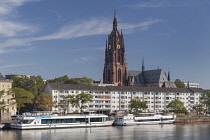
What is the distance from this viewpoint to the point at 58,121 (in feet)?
339

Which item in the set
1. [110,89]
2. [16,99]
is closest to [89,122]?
[16,99]

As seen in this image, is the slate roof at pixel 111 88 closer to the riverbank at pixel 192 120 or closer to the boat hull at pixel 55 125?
the riverbank at pixel 192 120

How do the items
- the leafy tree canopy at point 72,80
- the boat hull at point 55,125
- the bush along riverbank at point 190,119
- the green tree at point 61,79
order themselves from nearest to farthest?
1. the boat hull at point 55,125
2. the bush along riverbank at point 190,119
3. the leafy tree canopy at point 72,80
4. the green tree at point 61,79

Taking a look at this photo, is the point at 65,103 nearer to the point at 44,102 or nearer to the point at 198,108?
the point at 44,102

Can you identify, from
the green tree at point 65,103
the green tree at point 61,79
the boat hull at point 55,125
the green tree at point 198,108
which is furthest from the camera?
the green tree at point 61,79

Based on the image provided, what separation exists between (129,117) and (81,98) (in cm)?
2541

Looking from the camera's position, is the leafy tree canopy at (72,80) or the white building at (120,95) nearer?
the white building at (120,95)

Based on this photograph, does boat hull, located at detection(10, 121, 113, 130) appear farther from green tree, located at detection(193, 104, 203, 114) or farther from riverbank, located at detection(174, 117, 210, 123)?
green tree, located at detection(193, 104, 203, 114)

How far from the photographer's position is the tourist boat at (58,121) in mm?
97688

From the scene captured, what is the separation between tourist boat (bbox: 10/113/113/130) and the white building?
125ft

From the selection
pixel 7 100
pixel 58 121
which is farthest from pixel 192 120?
pixel 7 100

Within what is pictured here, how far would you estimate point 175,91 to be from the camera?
613 ft

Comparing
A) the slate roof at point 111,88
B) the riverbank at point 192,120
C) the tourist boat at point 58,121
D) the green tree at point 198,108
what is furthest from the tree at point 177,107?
the tourist boat at point 58,121

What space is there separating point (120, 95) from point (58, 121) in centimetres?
7041
